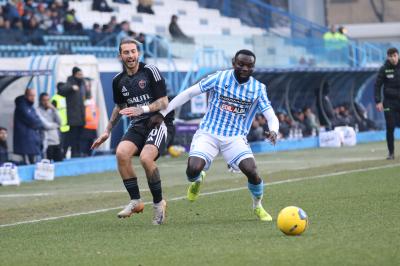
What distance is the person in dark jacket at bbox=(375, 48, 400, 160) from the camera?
22.0 m

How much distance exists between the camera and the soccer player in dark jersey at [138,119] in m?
12.3

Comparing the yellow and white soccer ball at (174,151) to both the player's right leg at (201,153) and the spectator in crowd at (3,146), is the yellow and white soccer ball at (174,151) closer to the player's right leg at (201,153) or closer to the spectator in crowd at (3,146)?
the spectator in crowd at (3,146)

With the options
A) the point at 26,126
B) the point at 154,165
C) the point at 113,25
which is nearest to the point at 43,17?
the point at 113,25

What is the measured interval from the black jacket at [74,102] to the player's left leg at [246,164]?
11.6m

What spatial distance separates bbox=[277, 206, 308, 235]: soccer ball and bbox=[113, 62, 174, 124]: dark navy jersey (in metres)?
2.63

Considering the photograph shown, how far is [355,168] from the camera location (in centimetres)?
2027

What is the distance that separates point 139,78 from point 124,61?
10.2 inches

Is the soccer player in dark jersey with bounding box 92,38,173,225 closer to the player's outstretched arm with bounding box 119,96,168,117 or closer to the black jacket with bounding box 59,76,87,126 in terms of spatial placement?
the player's outstretched arm with bounding box 119,96,168,117

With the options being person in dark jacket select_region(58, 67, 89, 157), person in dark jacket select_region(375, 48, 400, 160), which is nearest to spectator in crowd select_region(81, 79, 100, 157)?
person in dark jacket select_region(58, 67, 89, 157)

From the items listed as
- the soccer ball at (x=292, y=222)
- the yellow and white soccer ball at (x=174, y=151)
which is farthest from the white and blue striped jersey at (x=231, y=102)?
the yellow and white soccer ball at (x=174, y=151)

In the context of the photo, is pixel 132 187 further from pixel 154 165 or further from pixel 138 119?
pixel 138 119

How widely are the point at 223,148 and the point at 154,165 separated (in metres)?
0.93

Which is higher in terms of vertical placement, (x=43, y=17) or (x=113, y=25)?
(x=43, y=17)

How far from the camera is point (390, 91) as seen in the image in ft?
72.9
